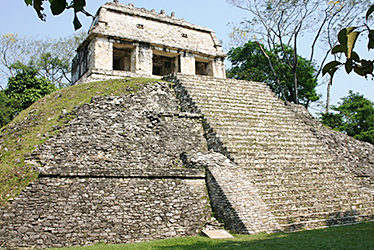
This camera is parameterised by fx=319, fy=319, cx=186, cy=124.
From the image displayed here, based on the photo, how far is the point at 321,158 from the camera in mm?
9867

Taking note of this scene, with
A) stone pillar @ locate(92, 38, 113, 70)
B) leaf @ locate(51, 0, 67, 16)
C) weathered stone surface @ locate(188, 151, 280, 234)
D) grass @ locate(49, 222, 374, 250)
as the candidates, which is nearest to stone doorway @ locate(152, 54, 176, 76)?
stone pillar @ locate(92, 38, 113, 70)

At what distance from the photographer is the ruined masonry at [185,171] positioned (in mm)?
6500

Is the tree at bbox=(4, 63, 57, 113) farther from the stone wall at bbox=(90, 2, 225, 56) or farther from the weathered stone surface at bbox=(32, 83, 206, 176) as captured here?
the weathered stone surface at bbox=(32, 83, 206, 176)

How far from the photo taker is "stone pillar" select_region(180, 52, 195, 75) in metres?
15.9

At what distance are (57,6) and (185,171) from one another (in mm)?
6376

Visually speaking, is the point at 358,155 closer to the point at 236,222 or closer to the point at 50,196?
the point at 236,222

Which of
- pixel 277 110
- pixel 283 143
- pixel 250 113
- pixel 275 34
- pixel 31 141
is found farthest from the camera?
pixel 275 34

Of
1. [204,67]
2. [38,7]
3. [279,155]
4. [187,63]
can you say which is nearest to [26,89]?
[187,63]

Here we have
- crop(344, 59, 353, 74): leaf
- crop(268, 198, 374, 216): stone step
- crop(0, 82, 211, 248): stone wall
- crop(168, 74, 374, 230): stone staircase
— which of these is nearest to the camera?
crop(344, 59, 353, 74): leaf

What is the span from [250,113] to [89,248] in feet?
23.4

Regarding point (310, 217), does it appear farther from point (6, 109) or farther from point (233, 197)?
point (6, 109)

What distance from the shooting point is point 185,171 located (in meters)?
7.76

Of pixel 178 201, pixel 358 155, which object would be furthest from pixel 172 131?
pixel 358 155

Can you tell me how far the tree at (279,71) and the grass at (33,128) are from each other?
46.5 ft
